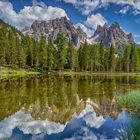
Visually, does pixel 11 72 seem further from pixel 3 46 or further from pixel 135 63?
pixel 135 63

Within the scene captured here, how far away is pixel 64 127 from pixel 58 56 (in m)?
107

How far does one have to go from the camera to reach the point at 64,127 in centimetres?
2058

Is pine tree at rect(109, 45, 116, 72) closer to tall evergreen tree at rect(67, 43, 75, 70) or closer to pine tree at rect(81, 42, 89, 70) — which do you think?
pine tree at rect(81, 42, 89, 70)

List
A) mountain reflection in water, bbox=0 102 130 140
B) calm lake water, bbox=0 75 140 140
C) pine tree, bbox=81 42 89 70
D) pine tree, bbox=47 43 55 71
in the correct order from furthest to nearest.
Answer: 1. pine tree, bbox=81 42 89 70
2. pine tree, bbox=47 43 55 71
3. calm lake water, bbox=0 75 140 140
4. mountain reflection in water, bbox=0 102 130 140

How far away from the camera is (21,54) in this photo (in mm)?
117438

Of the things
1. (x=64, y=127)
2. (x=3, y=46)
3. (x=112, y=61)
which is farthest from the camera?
(x=112, y=61)

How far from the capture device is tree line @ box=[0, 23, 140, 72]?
114312mm

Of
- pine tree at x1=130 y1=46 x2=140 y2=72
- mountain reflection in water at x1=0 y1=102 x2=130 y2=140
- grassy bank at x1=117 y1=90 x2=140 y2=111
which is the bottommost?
mountain reflection in water at x1=0 y1=102 x2=130 y2=140

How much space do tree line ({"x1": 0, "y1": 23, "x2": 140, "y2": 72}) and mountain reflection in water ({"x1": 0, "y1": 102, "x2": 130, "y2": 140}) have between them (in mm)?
82699

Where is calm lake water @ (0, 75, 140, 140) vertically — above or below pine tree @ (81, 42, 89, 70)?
below

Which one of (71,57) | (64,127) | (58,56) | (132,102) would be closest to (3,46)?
(58,56)

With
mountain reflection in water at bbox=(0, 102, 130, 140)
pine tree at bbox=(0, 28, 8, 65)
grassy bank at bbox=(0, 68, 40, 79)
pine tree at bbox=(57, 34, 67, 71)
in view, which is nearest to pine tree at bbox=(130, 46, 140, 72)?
pine tree at bbox=(57, 34, 67, 71)

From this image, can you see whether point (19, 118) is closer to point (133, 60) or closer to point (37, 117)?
point (37, 117)

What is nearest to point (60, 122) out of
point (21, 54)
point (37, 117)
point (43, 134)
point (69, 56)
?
point (37, 117)
